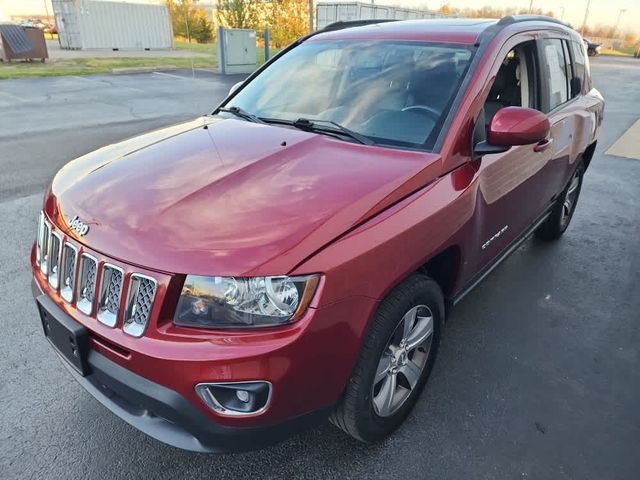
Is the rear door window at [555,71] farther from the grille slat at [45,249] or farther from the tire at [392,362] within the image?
the grille slat at [45,249]

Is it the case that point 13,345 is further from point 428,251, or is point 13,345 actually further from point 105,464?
point 428,251

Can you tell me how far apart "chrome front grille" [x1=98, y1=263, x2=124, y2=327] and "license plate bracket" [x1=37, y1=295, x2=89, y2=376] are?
4.7 inches

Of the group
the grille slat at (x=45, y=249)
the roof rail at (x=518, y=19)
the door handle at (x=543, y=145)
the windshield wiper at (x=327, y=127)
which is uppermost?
the roof rail at (x=518, y=19)

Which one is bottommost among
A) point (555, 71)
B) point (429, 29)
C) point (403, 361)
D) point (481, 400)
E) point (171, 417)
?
point (481, 400)

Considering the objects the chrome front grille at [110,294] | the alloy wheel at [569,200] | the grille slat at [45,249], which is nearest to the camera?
the chrome front grille at [110,294]

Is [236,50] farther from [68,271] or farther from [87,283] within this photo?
[87,283]

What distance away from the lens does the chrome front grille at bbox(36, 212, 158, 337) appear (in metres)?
1.73

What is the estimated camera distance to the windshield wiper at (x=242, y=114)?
2994 mm

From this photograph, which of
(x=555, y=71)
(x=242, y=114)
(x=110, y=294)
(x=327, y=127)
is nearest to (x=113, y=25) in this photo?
(x=242, y=114)

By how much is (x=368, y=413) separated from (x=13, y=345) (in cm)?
223

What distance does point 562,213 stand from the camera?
4.56 metres

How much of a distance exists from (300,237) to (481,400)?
156 cm

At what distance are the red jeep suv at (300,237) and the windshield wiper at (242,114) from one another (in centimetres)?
4

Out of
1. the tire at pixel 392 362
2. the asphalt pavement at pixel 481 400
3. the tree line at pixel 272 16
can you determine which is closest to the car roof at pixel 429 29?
the tire at pixel 392 362
